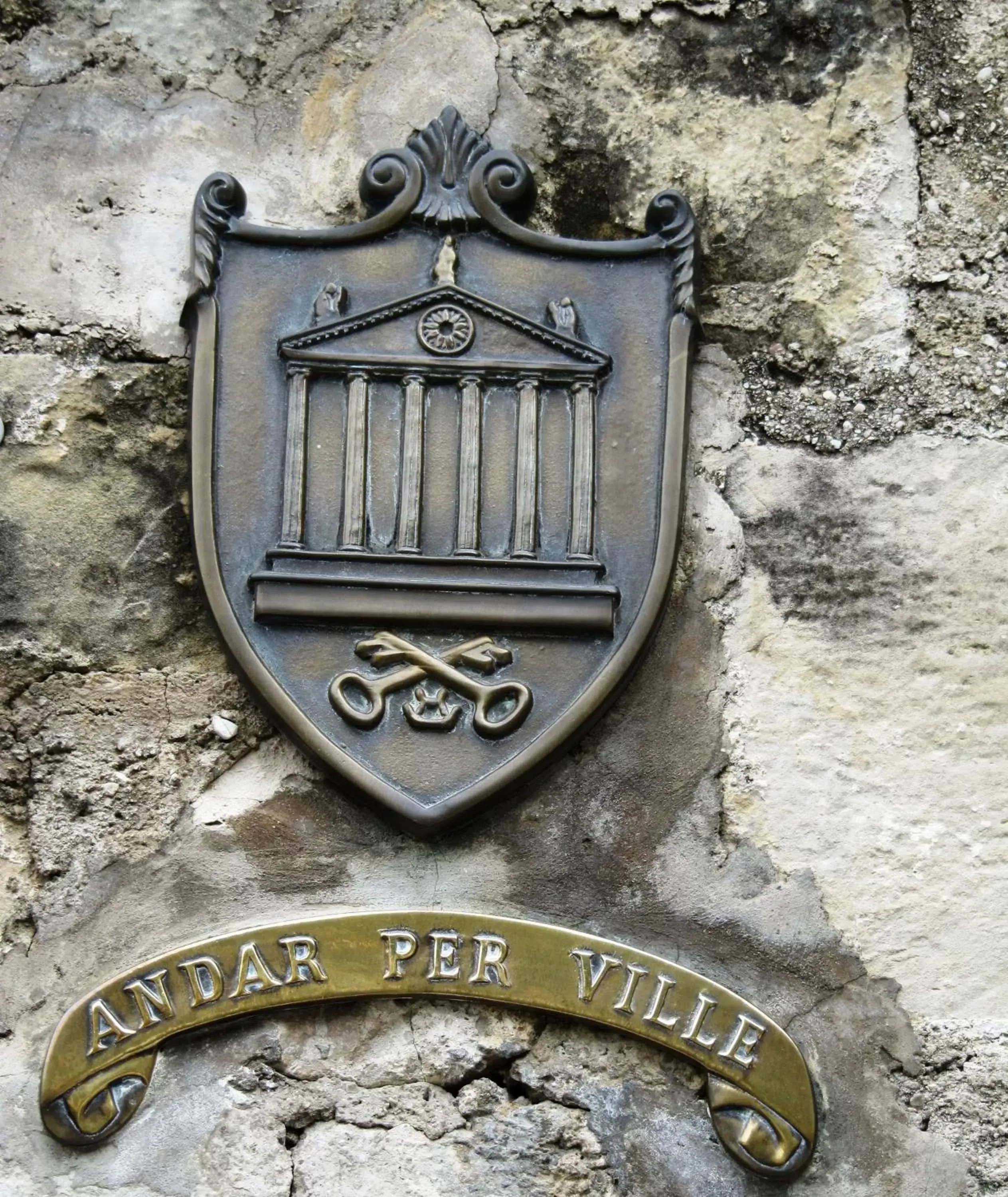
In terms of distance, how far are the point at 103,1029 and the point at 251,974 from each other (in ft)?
0.58

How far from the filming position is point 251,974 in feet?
6.23

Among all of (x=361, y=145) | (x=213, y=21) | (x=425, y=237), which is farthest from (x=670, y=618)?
(x=213, y=21)

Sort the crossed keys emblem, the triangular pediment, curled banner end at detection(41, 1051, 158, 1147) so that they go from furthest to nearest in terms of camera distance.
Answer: the triangular pediment < the crossed keys emblem < curled banner end at detection(41, 1051, 158, 1147)

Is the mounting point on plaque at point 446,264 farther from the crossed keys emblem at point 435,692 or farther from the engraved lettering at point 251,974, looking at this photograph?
the engraved lettering at point 251,974

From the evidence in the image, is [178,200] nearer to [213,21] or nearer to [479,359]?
[213,21]

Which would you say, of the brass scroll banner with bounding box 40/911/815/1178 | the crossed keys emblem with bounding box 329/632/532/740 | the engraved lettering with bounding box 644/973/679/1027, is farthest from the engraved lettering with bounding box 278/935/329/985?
the engraved lettering with bounding box 644/973/679/1027

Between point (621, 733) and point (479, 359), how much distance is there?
51 centimetres

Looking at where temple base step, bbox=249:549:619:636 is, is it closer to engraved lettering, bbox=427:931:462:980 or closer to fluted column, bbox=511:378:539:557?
fluted column, bbox=511:378:539:557

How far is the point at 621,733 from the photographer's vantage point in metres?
2.05

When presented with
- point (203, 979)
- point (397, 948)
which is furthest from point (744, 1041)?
point (203, 979)

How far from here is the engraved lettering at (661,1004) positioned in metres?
1.91

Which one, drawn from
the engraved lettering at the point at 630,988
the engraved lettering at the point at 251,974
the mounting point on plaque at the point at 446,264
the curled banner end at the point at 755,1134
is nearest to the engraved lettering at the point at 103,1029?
the engraved lettering at the point at 251,974

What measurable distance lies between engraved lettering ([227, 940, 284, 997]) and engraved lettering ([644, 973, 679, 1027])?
0.43 m

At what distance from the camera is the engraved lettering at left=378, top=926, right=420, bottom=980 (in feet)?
6.26
